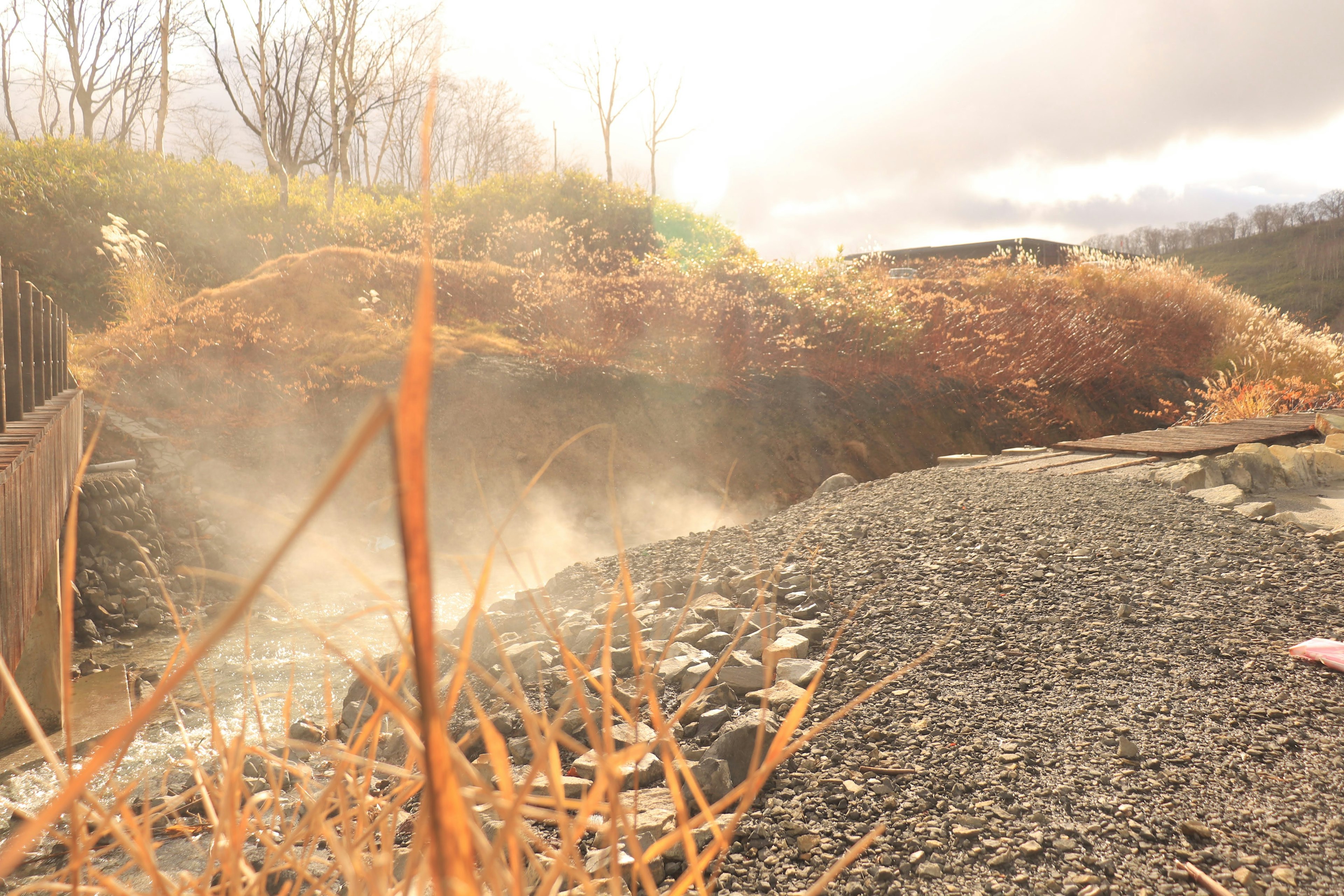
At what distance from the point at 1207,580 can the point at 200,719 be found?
4.58 m

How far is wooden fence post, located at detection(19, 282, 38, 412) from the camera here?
3.75m

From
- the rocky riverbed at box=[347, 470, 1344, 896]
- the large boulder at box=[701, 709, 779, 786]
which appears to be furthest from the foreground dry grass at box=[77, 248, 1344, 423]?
the large boulder at box=[701, 709, 779, 786]

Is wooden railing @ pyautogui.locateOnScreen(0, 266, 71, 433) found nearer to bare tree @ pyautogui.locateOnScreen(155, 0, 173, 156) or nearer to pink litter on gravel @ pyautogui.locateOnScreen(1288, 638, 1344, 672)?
pink litter on gravel @ pyautogui.locateOnScreen(1288, 638, 1344, 672)

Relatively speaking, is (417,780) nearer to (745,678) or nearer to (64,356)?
(745,678)

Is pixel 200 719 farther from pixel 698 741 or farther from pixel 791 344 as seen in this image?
pixel 791 344

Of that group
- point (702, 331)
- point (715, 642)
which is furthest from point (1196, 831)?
point (702, 331)

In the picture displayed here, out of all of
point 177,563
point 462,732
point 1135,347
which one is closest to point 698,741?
point 462,732

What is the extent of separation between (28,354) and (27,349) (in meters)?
0.03

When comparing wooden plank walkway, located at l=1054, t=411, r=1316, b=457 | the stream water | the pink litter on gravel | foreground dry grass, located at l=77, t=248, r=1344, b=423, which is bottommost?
the stream water

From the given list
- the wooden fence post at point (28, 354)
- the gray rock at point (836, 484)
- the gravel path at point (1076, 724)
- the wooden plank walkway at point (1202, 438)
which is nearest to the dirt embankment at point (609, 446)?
the gray rock at point (836, 484)

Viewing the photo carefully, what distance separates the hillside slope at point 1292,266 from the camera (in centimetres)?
2833

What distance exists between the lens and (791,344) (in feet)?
31.0

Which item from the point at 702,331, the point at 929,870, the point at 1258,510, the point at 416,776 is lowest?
the point at 929,870

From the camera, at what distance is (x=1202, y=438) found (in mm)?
5656
